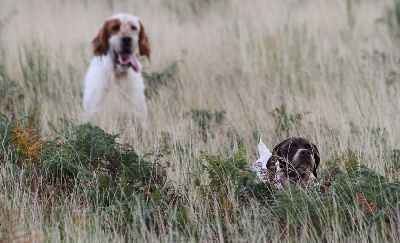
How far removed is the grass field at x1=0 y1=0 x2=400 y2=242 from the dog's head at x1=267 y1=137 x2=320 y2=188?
0.42 feet

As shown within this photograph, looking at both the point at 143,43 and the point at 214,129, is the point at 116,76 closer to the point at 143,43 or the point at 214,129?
the point at 143,43

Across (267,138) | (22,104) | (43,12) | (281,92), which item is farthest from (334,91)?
(43,12)

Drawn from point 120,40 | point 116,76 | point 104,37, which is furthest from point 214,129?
point 104,37

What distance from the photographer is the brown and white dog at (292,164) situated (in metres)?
4.43

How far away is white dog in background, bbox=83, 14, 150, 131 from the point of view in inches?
255

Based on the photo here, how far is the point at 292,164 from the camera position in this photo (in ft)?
15.3

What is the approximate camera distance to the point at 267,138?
5.77 m

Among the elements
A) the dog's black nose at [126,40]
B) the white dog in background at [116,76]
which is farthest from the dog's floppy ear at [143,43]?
the dog's black nose at [126,40]

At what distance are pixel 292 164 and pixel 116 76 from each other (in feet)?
8.18

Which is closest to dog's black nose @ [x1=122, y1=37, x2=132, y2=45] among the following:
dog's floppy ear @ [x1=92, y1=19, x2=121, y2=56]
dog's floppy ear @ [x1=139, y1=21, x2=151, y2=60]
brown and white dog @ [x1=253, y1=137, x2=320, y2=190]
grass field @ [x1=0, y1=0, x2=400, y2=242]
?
dog's floppy ear @ [x1=92, y1=19, x2=121, y2=56]

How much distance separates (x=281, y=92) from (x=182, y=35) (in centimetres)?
253

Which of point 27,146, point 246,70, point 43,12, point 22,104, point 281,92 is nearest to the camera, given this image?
point 27,146

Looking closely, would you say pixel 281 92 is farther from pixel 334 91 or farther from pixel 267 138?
pixel 267 138

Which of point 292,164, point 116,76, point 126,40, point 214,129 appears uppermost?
point 126,40
